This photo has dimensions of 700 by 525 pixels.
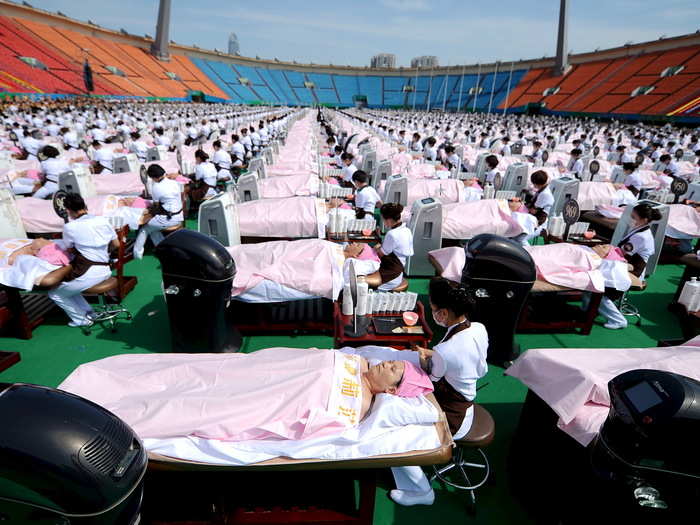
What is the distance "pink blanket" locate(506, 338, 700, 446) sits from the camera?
9.07 ft

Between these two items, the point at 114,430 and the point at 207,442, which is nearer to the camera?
the point at 114,430

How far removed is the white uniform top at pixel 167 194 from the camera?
7445 mm

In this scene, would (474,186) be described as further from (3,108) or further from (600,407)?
(3,108)

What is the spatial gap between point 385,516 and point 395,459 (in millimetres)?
1005

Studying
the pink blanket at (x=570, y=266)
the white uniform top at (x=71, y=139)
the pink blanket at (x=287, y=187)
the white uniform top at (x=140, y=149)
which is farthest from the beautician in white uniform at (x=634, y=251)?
the white uniform top at (x=71, y=139)

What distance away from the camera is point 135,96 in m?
45.9

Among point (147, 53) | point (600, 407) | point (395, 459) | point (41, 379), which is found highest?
point (147, 53)

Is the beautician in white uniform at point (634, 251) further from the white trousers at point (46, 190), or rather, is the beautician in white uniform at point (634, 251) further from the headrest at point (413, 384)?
the white trousers at point (46, 190)

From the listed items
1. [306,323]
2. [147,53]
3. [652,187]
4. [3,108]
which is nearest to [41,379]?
[306,323]

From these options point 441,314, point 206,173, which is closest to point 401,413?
point 441,314

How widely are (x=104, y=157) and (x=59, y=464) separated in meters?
12.4

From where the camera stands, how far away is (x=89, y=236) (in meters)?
5.06

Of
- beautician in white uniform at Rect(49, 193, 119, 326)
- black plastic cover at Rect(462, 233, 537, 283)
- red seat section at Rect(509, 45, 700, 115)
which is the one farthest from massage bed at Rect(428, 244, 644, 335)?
red seat section at Rect(509, 45, 700, 115)

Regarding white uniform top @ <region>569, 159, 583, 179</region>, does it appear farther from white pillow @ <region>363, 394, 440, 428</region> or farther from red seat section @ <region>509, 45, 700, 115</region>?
red seat section @ <region>509, 45, 700, 115</region>
